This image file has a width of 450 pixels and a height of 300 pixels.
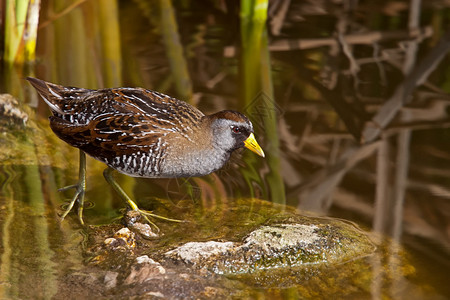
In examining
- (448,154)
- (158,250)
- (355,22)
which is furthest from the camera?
(355,22)

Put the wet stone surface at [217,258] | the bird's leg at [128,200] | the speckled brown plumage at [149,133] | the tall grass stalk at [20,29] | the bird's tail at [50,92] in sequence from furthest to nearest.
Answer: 1. the tall grass stalk at [20,29]
2. the bird's tail at [50,92]
3. the bird's leg at [128,200]
4. the speckled brown plumage at [149,133]
5. the wet stone surface at [217,258]

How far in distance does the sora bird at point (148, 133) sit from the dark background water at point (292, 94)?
434 mm

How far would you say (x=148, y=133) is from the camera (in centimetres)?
386

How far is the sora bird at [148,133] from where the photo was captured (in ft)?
12.7

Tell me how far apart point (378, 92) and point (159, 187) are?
238cm

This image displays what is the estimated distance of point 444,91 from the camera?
5824 mm

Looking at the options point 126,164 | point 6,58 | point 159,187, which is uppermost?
point 6,58

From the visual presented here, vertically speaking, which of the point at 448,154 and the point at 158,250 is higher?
the point at 448,154

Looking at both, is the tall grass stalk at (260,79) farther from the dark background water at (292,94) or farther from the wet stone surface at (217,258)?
the wet stone surface at (217,258)

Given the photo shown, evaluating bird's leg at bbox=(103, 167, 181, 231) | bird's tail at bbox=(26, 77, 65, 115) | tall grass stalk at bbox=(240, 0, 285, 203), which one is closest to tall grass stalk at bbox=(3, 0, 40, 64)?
bird's tail at bbox=(26, 77, 65, 115)

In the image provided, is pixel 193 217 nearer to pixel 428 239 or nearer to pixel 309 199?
pixel 309 199

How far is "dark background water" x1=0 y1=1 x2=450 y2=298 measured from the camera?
14.1 feet

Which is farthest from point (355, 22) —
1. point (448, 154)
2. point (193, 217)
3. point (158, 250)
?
point (158, 250)

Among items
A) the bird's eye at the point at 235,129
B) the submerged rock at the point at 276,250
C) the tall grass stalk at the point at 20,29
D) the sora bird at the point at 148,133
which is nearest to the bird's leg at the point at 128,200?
the sora bird at the point at 148,133
